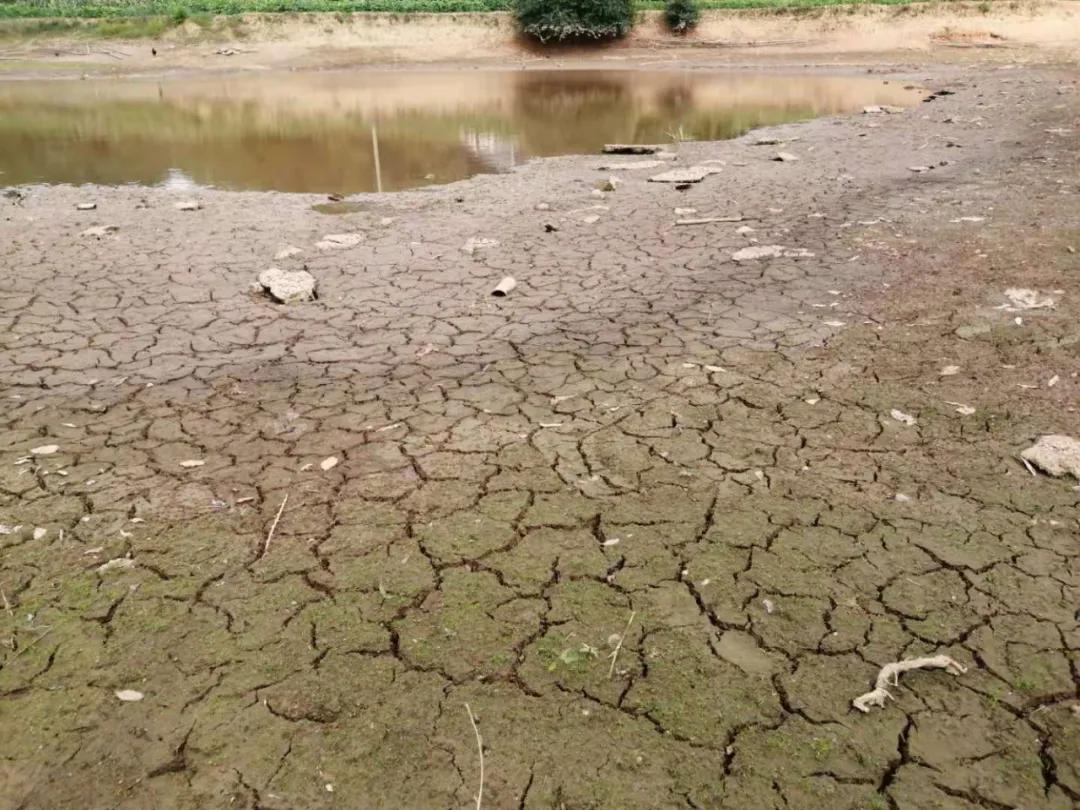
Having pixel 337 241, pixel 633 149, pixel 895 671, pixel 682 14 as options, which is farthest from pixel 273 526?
pixel 682 14

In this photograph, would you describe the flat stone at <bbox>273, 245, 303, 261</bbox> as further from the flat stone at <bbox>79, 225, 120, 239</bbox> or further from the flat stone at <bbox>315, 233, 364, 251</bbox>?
the flat stone at <bbox>79, 225, 120, 239</bbox>

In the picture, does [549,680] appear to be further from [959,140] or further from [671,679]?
[959,140]

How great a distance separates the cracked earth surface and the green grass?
24.8 m

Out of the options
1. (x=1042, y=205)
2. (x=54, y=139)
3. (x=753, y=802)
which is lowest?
(x=753, y=802)

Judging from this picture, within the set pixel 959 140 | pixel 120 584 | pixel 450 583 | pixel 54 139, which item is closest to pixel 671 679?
pixel 450 583

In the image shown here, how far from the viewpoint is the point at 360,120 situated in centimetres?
1452

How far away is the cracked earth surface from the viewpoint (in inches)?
81.9

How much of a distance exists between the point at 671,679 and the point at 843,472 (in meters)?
1.44

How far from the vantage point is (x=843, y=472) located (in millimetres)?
3291

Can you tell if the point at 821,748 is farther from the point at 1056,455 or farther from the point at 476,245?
the point at 476,245

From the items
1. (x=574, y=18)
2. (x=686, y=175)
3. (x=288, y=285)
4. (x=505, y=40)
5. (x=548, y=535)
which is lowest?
(x=548, y=535)

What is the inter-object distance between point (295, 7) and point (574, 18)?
9860 mm

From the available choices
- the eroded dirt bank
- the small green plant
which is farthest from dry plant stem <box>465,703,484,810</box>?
the eroded dirt bank

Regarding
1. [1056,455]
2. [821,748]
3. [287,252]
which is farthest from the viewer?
[287,252]
